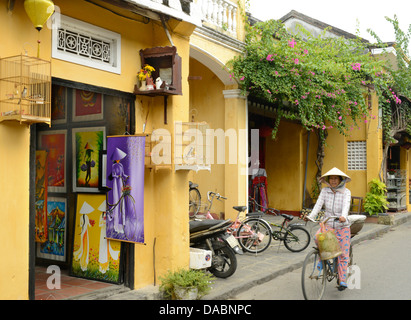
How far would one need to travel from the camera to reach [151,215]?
6.35 metres

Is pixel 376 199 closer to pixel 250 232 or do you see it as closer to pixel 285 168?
pixel 285 168

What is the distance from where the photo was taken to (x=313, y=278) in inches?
235

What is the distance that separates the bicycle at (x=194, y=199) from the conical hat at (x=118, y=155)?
4.57 m

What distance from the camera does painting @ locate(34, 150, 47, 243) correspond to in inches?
288

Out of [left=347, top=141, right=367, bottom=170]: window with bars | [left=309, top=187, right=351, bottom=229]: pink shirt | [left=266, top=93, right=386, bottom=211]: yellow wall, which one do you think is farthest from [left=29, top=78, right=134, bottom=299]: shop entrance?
[left=347, top=141, right=367, bottom=170]: window with bars

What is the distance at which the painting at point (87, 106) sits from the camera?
6.59 meters

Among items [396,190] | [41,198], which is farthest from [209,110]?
[396,190]

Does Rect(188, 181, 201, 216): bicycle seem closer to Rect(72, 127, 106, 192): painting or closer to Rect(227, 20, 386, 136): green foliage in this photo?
Rect(227, 20, 386, 136): green foliage

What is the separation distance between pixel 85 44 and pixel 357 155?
12.4 m

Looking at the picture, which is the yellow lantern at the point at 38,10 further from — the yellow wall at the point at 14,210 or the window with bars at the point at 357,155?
the window with bars at the point at 357,155

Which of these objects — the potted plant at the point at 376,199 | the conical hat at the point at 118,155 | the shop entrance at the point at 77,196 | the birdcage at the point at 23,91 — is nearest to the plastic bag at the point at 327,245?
the shop entrance at the point at 77,196

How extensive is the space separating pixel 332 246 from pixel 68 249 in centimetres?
409

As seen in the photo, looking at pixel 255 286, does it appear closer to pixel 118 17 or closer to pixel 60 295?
pixel 60 295
